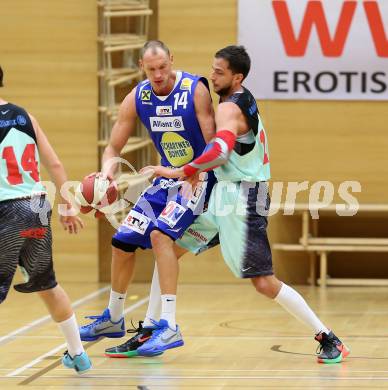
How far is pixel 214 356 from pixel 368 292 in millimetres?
4454

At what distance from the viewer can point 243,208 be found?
6.43m

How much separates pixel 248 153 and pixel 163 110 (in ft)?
2.21

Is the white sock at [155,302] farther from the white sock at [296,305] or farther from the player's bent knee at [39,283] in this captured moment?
the player's bent knee at [39,283]

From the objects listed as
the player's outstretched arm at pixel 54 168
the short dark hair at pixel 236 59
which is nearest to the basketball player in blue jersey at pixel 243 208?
the short dark hair at pixel 236 59

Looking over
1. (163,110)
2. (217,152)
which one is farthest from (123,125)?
(217,152)

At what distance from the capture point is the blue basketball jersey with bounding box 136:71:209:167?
21.9ft

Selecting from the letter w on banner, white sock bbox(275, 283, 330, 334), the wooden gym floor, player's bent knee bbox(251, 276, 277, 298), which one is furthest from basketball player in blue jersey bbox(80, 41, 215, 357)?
the letter w on banner

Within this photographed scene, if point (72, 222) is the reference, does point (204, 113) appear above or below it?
above

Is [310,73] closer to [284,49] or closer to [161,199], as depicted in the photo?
[284,49]

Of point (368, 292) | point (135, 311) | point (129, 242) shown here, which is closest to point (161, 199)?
point (129, 242)

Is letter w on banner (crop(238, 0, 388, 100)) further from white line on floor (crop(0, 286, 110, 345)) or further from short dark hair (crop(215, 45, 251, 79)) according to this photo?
short dark hair (crop(215, 45, 251, 79))

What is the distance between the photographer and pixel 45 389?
5570 mm

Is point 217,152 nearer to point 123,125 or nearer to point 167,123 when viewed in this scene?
point 167,123

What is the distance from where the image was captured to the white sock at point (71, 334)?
5734 millimetres
